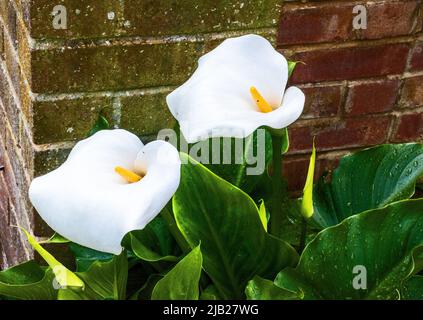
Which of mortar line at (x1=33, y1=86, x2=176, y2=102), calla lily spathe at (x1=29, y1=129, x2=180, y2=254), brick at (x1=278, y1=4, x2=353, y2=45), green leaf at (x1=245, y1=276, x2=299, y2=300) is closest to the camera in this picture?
calla lily spathe at (x1=29, y1=129, x2=180, y2=254)

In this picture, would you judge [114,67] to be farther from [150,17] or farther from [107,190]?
[107,190]

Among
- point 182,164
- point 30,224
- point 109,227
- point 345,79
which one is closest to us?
point 109,227

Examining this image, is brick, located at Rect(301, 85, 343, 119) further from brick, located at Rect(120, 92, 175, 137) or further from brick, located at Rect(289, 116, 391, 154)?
brick, located at Rect(120, 92, 175, 137)

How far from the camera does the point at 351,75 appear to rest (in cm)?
127

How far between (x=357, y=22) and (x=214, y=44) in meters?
0.25

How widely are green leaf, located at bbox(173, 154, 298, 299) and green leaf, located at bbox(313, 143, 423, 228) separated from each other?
19cm

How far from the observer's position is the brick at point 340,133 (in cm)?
131

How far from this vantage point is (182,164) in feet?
3.10

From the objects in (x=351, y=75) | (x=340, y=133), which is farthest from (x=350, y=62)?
(x=340, y=133)

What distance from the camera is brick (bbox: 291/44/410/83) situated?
4.06 feet

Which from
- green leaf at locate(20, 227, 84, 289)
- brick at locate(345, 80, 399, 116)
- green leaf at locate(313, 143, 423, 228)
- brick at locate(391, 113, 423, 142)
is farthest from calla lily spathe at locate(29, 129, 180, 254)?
brick at locate(391, 113, 423, 142)

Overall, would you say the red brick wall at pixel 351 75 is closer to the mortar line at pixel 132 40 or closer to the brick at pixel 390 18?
the brick at pixel 390 18
